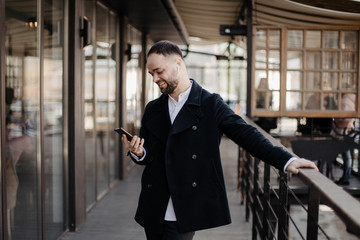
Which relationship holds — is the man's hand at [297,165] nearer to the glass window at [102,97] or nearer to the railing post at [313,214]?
the railing post at [313,214]

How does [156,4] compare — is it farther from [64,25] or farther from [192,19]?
[192,19]

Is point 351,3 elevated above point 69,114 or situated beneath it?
elevated above

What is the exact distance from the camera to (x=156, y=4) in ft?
20.8

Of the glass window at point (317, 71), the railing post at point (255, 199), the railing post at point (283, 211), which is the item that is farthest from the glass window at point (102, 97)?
the railing post at point (283, 211)

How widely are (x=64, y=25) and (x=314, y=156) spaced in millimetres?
3925

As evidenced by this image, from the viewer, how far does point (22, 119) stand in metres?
3.66

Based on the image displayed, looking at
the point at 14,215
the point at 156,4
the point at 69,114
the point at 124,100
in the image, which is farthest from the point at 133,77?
the point at 14,215

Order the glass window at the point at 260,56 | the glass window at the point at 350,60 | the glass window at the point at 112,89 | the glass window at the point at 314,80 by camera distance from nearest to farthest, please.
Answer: the glass window at the point at 350,60
the glass window at the point at 260,56
the glass window at the point at 112,89
the glass window at the point at 314,80

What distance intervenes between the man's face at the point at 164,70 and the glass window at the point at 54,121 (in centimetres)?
216

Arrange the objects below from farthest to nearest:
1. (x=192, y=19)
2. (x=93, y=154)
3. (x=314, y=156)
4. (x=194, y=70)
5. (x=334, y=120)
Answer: (x=194, y=70), (x=192, y=19), (x=334, y=120), (x=314, y=156), (x=93, y=154)

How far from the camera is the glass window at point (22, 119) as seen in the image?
3412 millimetres

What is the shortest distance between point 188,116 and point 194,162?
21 cm

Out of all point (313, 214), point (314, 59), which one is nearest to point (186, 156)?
point (313, 214)

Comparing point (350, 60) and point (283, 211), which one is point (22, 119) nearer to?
point (283, 211)
